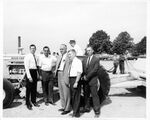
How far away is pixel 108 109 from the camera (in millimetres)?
5613

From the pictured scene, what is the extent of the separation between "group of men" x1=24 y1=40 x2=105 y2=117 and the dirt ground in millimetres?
193

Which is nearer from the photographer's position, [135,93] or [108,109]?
[108,109]

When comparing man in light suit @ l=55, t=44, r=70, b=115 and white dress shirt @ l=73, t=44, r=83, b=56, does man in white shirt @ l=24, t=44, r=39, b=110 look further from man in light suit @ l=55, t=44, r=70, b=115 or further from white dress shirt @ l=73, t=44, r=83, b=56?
white dress shirt @ l=73, t=44, r=83, b=56

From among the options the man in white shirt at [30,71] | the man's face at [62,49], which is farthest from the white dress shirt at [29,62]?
the man's face at [62,49]

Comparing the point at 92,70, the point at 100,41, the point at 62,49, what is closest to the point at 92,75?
the point at 92,70

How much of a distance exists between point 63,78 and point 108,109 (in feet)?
4.73

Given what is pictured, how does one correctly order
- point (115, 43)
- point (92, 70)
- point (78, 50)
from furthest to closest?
point (115, 43), point (78, 50), point (92, 70)

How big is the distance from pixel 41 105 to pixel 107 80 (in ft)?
6.40

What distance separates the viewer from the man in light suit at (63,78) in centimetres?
524

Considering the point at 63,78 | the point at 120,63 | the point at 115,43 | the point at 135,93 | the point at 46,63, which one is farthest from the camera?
the point at 115,43

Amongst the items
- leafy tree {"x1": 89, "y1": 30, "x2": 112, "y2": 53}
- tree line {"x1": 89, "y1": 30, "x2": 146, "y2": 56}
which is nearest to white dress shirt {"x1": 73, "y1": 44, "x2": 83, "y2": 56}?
tree line {"x1": 89, "y1": 30, "x2": 146, "y2": 56}

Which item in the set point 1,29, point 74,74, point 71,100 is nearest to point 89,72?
point 74,74

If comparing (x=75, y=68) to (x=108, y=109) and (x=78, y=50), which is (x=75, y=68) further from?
(x=108, y=109)

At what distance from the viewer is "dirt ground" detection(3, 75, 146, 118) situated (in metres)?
5.14
